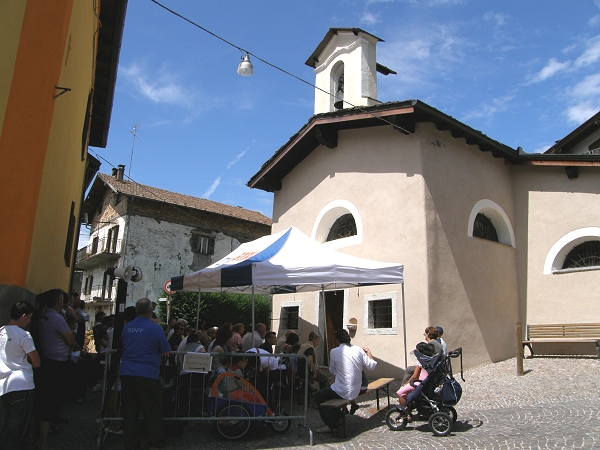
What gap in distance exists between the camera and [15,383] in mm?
3969

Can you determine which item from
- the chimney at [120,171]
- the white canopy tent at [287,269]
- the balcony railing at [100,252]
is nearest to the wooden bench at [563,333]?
the white canopy tent at [287,269]

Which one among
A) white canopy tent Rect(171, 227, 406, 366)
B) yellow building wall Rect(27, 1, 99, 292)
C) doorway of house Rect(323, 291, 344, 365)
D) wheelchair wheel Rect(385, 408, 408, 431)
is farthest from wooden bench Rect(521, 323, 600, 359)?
yellow building wall Rect(27, 1, 99, 292)

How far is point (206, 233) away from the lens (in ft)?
93.8

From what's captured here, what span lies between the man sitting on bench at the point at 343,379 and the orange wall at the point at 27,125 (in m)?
3.66

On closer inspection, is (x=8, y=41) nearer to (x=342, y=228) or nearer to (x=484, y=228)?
(x=342, y=228)

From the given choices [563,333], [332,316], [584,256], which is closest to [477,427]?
[563,333]

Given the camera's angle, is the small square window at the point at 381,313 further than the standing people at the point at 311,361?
Yes

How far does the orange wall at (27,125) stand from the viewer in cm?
477

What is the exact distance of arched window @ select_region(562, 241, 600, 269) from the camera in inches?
422

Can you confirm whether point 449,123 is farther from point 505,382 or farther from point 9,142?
point 9,142

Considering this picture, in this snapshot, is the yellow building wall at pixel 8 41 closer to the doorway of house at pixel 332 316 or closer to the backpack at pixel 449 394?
the backpack at pixel 449 394

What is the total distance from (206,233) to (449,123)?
20.3m

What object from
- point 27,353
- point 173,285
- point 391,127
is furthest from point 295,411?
point 391,127

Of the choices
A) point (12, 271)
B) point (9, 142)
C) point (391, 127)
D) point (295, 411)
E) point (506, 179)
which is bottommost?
point (295, 411)
